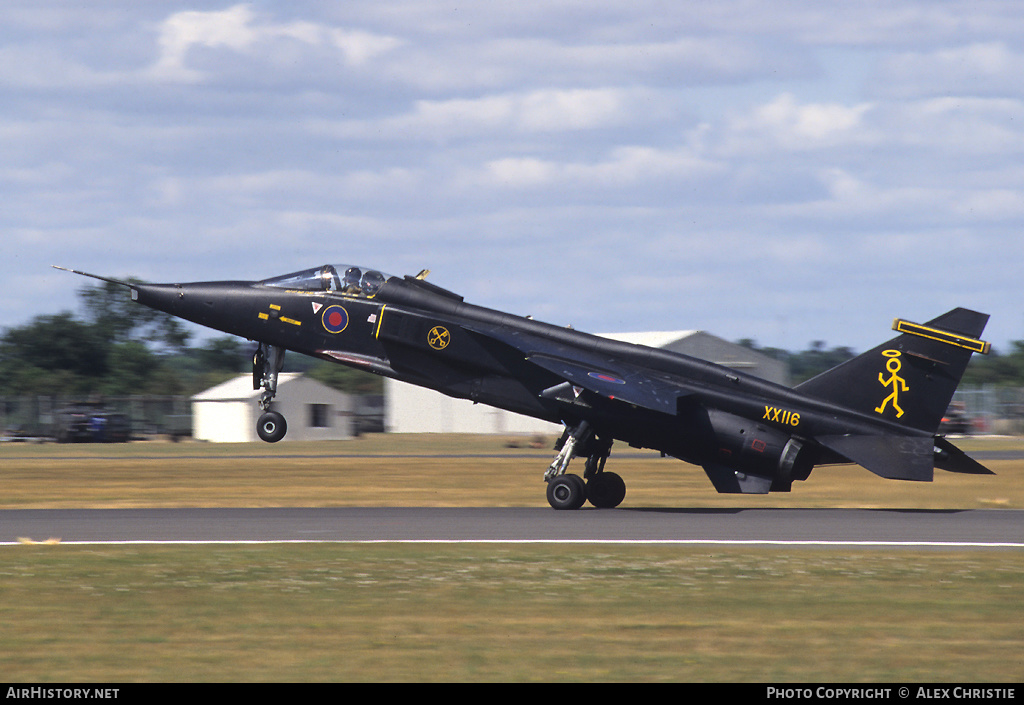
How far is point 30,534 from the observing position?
1800 cm

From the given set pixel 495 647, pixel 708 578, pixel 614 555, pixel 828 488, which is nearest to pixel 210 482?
pixel 828 488

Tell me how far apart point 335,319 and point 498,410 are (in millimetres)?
56337

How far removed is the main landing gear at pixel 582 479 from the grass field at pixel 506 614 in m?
5.66

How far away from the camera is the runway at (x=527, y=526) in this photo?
17344mm

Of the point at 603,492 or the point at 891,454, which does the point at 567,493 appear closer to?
the point at 603,492

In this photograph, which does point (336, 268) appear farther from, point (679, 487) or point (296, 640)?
point (296, 640)

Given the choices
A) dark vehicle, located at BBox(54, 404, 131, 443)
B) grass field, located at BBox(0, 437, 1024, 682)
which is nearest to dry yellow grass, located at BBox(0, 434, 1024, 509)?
grass field, located at BBox(0, 437, 1024, 682)

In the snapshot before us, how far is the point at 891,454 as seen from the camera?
69.4 feet

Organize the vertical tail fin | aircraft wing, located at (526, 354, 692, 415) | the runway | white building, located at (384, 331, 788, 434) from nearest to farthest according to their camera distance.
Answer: the runway < the vertical tail fin < aircraft wing, located at (526, 354, 692, 415) < white building, located at (384, 331, 788, 434)

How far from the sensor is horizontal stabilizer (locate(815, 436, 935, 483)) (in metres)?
21.0

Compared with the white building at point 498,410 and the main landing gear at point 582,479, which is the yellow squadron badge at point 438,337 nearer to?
the main landing gear at point 582,479

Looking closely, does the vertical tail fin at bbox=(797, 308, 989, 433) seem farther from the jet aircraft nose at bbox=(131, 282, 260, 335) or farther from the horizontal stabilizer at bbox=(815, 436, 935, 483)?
the jet aircraft nose at bbox=(131, 282, 260, 335)

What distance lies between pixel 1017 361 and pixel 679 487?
103 metres

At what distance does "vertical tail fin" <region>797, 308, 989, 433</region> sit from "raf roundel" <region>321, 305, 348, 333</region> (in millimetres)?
8765
